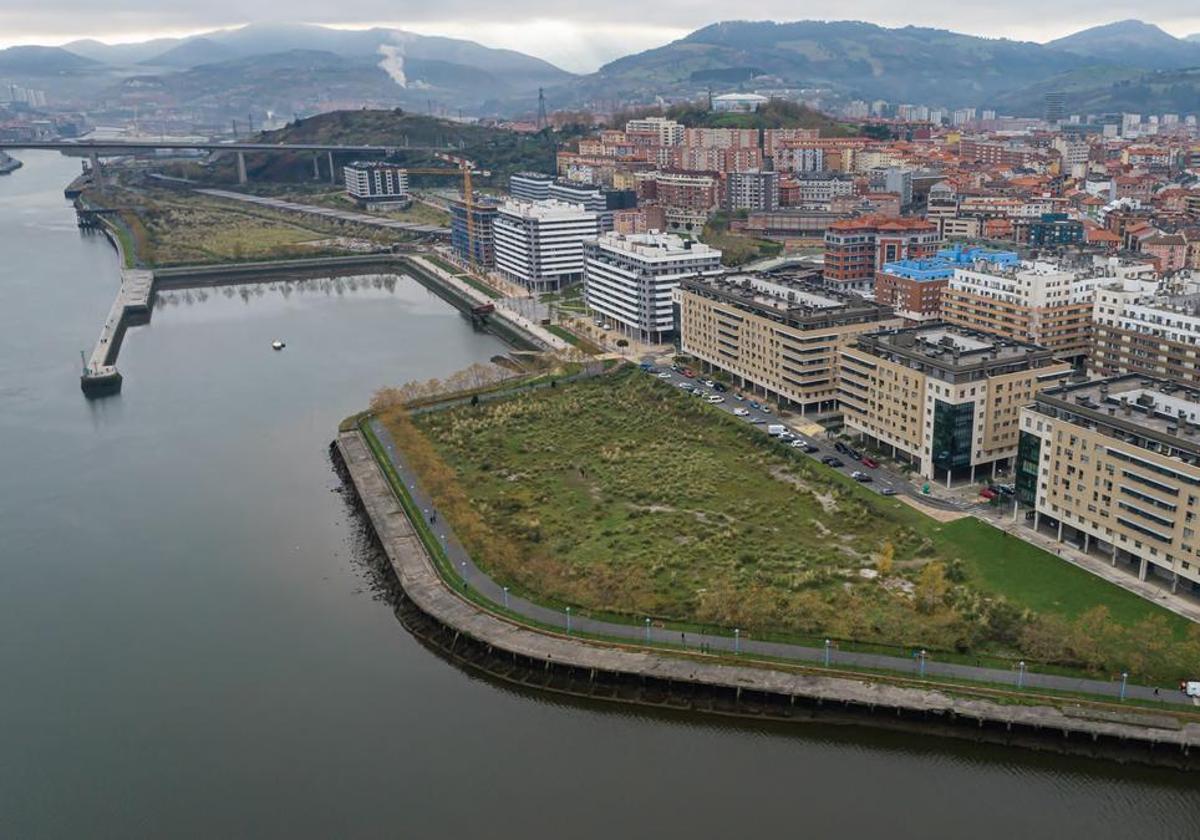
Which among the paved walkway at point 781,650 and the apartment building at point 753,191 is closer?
the paved walkway at point 781,650

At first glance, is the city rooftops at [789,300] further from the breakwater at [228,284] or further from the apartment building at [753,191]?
the apartment building at [753,191]

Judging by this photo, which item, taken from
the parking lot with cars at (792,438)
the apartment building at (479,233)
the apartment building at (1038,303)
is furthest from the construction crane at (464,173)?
the apartment building at (1038,303)

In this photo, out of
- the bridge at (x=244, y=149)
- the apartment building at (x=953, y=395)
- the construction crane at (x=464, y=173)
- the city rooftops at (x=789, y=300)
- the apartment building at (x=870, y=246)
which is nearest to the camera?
the apartment building at (x=953, y=395)

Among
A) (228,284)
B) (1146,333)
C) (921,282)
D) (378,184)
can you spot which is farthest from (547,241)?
(378,184)

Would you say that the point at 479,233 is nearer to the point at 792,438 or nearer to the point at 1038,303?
the point at 792,438

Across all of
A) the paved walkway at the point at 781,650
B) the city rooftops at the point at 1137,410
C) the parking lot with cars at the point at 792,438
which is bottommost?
the paved walkway at the point at 781,650

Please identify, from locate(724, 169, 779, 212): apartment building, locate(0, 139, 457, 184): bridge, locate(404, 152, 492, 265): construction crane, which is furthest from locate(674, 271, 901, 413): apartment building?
locate(0, 139, 457, 184): bridge

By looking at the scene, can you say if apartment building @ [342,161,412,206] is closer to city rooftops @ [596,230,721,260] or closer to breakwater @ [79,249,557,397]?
breakwater @ [79,249,557,397]
